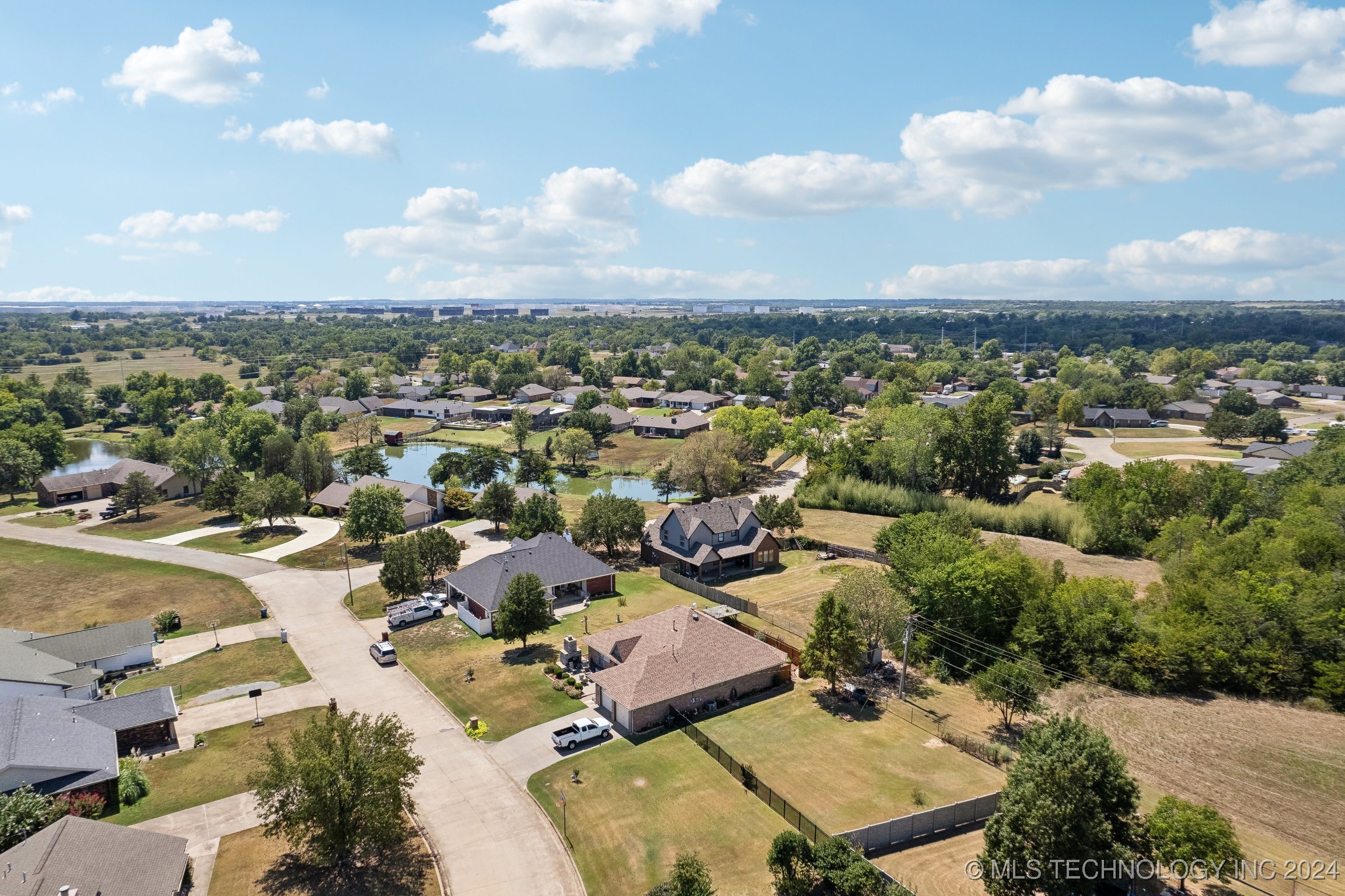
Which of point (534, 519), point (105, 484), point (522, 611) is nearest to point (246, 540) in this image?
point (534, 519)

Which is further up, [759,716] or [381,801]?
[381,801]

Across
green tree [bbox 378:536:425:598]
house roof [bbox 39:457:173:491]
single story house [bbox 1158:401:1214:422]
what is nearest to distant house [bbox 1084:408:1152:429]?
single story house [bbox 1158:401:1214:422]

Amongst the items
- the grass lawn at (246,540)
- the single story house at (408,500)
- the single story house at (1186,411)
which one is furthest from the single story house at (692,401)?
the single story house at (1186,411)

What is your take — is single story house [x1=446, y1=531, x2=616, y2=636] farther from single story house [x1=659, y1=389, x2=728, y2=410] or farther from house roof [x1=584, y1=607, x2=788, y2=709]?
single story house [x1=659, y1=389, x2=728, y2=410]

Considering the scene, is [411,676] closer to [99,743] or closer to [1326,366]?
[99,743]

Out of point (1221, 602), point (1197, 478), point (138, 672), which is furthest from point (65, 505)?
point (1197, 478)

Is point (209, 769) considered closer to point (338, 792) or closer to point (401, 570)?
point (338, 792)

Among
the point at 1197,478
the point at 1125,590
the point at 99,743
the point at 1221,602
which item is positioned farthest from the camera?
the point at 1197,478
